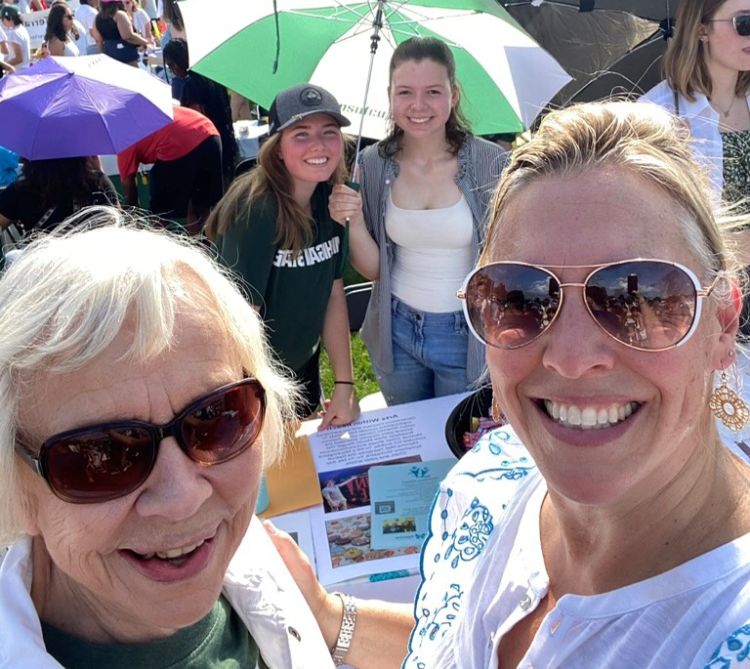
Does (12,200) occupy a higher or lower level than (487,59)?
lower

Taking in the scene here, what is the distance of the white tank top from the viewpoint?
110 inches

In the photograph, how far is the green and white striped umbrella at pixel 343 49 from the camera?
3.20 meters

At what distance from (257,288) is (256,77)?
3.68ft

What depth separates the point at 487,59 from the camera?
3.29 meters

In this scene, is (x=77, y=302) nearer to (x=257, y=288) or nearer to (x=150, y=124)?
(x=257, y=288)

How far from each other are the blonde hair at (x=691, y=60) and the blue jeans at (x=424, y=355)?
3.73 ft

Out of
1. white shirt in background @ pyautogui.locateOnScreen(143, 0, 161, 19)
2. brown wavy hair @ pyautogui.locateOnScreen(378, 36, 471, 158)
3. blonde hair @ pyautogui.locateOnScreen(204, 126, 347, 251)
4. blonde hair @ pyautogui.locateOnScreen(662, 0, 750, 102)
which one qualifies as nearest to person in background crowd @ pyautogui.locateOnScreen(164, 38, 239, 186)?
brown wavy hair @ pyautogui.locateOnScreen(378, 36, 471, 158)

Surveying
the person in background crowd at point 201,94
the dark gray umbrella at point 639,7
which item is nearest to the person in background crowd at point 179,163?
the person in background crowd at point 201,94

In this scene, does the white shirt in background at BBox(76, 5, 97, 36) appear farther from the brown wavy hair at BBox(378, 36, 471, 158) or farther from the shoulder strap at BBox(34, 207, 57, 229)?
the brown wavy hair at BBox(378, 36, 471, 158)

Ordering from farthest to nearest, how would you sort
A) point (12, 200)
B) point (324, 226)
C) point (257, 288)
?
point (12, 200)
point (324, 226)
point (257, 288)

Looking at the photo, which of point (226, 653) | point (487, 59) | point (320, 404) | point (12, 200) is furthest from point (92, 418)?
point (12, 200)

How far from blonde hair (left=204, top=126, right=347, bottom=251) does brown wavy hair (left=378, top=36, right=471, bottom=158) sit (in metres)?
0.32

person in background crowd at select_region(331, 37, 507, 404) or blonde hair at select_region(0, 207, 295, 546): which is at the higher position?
blonde hair at select_region(0, 207, 295, 546)

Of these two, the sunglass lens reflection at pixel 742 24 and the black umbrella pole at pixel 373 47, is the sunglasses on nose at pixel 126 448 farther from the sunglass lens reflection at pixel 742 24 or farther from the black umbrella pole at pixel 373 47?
the sunglass lens reflection at pixel 742 24
